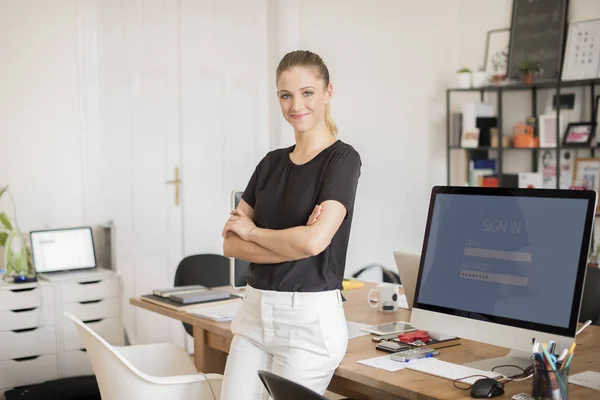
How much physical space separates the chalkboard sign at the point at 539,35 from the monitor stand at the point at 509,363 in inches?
139

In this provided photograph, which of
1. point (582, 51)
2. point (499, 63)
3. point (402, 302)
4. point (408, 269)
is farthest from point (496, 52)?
point (408, 269)

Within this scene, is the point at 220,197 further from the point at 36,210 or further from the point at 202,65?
the point at 36,210

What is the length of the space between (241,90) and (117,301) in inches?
70.7

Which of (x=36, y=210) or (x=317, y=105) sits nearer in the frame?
(x=317, y=105)

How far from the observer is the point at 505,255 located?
2.23 m

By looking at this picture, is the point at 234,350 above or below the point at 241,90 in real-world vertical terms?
below

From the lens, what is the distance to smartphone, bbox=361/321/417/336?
2684mm

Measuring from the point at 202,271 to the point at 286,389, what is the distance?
2502 millimetres

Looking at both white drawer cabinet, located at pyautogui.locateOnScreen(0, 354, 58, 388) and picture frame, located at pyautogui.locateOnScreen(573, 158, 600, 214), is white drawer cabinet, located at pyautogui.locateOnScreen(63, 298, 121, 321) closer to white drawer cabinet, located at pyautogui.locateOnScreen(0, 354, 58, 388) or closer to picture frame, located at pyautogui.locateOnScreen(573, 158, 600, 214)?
white drawer cabinet, located at pyautogui.locateOnScreen(0, 354, 58, 388)

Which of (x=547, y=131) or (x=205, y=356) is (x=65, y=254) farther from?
(x=547, y=131)

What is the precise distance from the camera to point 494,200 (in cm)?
229

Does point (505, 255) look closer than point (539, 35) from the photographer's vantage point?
Yes

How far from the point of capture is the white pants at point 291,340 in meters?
2.18

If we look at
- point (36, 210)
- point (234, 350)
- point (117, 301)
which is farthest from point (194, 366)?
point (36, 210)
